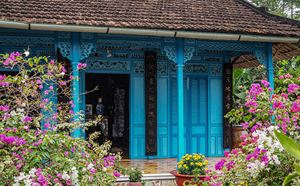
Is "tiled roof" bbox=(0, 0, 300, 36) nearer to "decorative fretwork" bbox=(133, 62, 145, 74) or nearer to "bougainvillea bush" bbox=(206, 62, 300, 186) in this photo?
"decorative fretwork" bbox=(133, 62, 145, 74)

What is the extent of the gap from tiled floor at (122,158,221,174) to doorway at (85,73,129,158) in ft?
2.26

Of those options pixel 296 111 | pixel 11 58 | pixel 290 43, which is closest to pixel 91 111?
pixel 290 43

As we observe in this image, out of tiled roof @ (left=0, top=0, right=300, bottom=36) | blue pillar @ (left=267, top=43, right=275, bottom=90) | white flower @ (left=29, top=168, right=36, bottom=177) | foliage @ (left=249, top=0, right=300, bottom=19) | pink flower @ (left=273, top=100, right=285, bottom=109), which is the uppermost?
foliage @ (left=249, top=0, right=300, bottom=19)

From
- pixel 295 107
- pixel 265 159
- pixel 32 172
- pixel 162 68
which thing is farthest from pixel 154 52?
pixel 32 172

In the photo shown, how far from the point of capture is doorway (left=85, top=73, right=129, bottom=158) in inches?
422

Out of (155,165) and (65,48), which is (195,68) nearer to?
(155,165)

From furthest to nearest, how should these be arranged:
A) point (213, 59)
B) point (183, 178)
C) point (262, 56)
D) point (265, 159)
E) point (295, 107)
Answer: point (213, 59)
point (262, 56)
point (183, 178)
point (295, 107)
point (265, 159)

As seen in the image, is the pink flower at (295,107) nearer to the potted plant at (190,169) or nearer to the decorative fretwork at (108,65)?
the potted plant at (190,169)

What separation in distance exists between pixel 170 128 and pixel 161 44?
263cm

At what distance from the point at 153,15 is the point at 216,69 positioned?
303cm

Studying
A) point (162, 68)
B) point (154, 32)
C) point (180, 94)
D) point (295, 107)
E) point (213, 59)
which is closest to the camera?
point (295, 107)

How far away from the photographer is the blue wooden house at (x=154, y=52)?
8.44 metres

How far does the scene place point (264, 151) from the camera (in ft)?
15.6

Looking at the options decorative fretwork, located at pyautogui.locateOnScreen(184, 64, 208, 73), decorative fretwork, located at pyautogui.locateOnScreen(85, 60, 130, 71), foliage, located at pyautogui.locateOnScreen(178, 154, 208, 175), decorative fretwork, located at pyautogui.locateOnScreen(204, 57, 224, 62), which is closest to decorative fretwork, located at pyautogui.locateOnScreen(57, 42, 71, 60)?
decorative fretwork, located at pyautogui.locateOnScreen(85, 60, 130, 71)
